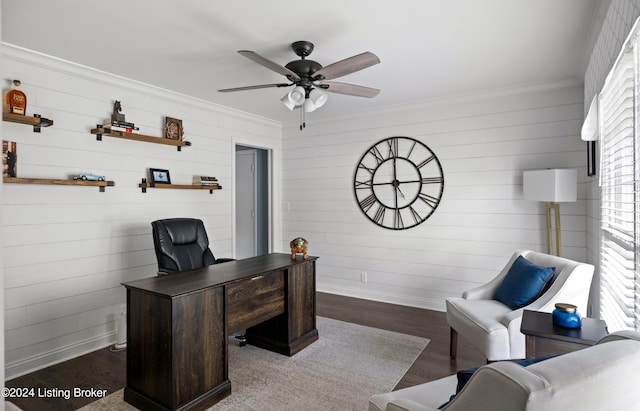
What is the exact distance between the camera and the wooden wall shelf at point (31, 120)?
2.68 m

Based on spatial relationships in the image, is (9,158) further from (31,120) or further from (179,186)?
(179,186)

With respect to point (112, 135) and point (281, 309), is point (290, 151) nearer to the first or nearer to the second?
point (112, 135)

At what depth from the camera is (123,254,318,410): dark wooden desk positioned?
7.11 ft

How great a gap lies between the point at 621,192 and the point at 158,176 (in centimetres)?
389

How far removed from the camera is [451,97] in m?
4.18

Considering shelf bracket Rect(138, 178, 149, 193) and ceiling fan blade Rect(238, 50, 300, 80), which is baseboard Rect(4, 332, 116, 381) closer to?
shelf bracket Rect(138, 178, 149, 193)

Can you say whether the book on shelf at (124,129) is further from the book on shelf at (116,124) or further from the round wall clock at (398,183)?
the round wall clock at (398,183)

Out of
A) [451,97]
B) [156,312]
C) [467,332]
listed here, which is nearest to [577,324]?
[467,332]

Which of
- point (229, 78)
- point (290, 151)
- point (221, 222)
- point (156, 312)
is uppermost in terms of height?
point (229, 78)

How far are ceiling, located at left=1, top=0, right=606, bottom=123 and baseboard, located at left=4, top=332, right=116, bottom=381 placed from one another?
245cm

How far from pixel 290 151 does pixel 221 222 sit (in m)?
1.58

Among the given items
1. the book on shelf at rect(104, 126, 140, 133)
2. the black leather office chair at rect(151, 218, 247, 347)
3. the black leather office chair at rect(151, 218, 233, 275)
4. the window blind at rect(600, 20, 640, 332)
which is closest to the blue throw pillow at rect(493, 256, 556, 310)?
the window blind at rect(600, 20, 640, 332)

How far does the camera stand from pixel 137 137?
3561 millimetres

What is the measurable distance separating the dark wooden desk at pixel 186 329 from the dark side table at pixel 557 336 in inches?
71.8
